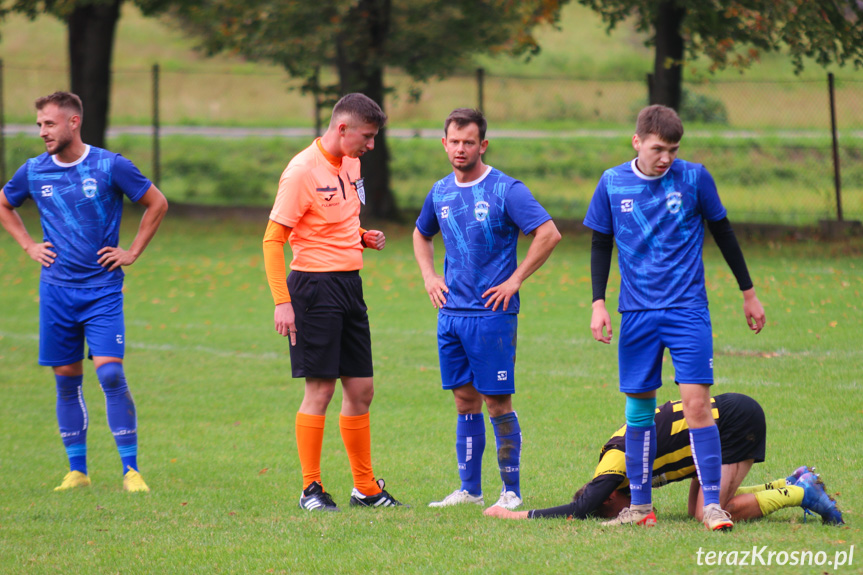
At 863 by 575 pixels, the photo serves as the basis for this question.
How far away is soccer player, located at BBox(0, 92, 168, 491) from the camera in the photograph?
623 centimetres

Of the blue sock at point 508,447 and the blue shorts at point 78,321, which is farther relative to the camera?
the blue shorts at point 78,321

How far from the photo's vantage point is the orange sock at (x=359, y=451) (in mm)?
5715

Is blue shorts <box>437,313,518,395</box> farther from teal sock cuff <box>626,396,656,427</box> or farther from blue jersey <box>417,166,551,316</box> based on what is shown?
teal sock cuff <box>626,396,656,427</box>

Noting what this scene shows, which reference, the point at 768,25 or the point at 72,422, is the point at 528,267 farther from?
the point at 768,25

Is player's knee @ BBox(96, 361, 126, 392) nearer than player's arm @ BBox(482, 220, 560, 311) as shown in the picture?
No

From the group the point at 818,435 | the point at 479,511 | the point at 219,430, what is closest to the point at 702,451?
the point at 479,511

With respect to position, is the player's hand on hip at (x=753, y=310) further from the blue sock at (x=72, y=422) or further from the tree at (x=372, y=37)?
the tree at (x=372, y=37)

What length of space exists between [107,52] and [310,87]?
203 inches

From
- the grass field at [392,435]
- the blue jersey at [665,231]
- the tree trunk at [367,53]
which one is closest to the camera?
the grass field at [392,435]

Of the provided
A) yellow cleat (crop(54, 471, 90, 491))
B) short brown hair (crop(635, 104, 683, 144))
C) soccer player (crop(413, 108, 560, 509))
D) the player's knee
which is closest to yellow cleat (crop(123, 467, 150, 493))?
yellow cleat (crop(54, 471, 90, 491))

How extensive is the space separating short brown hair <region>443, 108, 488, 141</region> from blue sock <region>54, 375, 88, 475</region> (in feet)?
10.6

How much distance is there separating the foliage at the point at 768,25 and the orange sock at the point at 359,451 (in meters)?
11.1

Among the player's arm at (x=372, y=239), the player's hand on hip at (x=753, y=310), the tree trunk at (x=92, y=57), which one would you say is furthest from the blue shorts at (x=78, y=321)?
the tree trunk at (x=92, y=57)

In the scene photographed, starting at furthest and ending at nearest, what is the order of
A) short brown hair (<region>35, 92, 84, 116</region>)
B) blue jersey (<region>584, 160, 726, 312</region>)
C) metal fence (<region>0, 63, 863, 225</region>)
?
metal fence (<region>0, 63, 863, 225</region>) → short brown hair (<region>35, 92, 84, 116</region>) → blue jersey (<region>584, 160, 726, 312</region>)
